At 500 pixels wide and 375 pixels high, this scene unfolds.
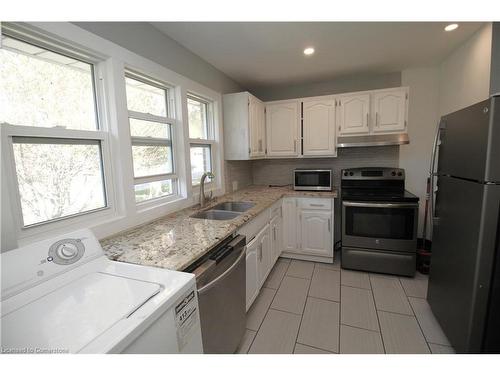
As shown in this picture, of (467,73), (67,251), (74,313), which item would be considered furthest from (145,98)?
(467,73)

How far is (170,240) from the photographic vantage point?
4.42 ft

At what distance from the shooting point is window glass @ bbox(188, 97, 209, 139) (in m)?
2.40

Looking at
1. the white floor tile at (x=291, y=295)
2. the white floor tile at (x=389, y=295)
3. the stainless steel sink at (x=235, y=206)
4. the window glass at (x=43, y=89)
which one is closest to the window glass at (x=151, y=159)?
the window glass at (x=43, y=89)

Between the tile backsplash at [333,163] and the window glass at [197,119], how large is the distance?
123cm

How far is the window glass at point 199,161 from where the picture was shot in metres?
2.40

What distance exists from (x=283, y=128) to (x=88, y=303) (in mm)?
2783

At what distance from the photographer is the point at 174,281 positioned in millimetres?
875

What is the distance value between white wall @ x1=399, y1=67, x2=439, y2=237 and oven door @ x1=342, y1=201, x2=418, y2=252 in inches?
30.4

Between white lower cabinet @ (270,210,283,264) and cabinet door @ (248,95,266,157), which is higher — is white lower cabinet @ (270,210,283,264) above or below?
below

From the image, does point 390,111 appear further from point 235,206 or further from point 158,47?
point 158,47

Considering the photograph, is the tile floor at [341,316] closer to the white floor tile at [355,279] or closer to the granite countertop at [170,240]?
the white floor tile at [355,279]

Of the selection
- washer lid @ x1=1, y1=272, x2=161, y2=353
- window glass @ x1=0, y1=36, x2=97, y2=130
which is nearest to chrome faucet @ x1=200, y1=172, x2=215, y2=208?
window glass @ x1=0, y1=36, x2=97, y2=130

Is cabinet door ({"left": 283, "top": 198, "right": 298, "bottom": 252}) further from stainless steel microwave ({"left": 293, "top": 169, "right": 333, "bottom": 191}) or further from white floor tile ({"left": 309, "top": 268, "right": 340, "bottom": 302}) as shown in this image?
white floor tile ({"left": 309, "top": 268, "right": 340, "bottom": 302})

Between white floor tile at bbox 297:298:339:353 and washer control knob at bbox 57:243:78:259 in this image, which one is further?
white floor tile at bbox 297:298:339:353
